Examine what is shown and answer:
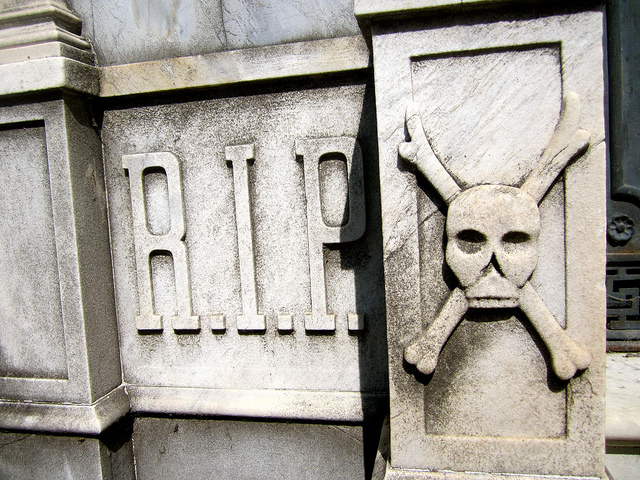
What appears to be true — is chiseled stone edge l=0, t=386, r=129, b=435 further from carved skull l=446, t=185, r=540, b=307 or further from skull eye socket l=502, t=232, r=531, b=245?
skull eye socket l=502, t=232, r=531, b=245

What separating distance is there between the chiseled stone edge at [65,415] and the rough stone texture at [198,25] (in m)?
1.99

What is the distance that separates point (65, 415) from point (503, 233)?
8.22ft

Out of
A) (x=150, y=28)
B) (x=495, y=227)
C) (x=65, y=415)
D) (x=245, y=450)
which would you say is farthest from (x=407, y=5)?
(x=65, y=415)

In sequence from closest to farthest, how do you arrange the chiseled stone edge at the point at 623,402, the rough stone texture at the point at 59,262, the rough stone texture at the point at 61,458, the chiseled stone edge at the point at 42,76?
the chiseled stone edge at the point at 623,402, the chiseled stone edge at the point at 42,76, the rough stone texture at the point at 59,262, the rough stone texture at the point at 61,458

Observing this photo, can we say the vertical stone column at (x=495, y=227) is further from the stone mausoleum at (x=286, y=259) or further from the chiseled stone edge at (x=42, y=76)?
the chiseled stone edge at (x=42, y=76)

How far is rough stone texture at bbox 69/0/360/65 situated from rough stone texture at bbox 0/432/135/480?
2.23 meters

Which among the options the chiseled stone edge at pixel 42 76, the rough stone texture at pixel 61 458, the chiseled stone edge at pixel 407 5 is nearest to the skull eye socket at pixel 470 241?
the chiseled stone edge at pixel 407 5

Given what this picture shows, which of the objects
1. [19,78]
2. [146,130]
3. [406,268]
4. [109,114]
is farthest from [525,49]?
[19,78]

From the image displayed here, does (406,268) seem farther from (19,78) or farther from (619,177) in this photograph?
(19,78)

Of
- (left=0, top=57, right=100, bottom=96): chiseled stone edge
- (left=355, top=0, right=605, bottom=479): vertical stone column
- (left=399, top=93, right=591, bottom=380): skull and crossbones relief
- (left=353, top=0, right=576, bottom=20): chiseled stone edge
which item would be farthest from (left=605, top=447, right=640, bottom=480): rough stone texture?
(left=0, top=57, right=100, bottom=96): chiseled stone edge

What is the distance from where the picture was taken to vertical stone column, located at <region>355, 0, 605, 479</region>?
1673mm

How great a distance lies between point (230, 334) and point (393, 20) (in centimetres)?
183

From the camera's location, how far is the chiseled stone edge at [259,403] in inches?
94.3

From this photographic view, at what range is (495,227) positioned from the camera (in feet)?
5.57
